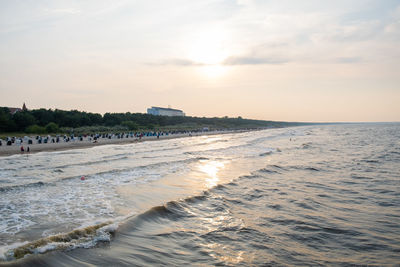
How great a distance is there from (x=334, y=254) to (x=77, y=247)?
5744mm

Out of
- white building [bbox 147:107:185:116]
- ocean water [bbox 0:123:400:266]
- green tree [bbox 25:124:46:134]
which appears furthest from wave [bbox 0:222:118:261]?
white building [bbox 147:107:185:116]

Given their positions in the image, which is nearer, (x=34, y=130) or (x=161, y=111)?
(x=34, y=130)

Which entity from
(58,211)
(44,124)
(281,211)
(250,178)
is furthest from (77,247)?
(44,124)

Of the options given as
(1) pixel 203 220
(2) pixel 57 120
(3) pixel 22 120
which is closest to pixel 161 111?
(2) pixel 57 120

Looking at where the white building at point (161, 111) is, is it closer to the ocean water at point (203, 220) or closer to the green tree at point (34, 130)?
the green tree at point (34, 130)

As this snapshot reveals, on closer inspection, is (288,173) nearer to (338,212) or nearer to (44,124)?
(338,212)

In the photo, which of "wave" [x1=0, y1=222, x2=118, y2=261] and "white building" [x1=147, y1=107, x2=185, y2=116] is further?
"white building" [x1=147, y1=107, x2=185, y2=116]

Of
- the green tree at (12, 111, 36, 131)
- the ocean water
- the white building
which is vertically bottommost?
the ocean water

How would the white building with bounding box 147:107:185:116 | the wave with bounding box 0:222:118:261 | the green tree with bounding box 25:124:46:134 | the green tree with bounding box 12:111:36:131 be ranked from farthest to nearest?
the white building with bounding box 147:107:185:116, the green tree with bounding box 12:111:36:131, the green tree with bounding box 25:124:46:134, the wave with bounding box 0:222:118:261

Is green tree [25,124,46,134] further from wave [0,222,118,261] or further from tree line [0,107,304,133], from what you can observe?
wave [0,222,118,261]

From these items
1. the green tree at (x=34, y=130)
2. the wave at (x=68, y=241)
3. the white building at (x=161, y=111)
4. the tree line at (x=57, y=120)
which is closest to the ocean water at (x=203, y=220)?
the wave at (x=68, y=241)

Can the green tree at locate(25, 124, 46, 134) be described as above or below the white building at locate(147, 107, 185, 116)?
below

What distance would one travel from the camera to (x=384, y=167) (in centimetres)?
1711

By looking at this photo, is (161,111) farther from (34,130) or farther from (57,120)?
(34,130)
